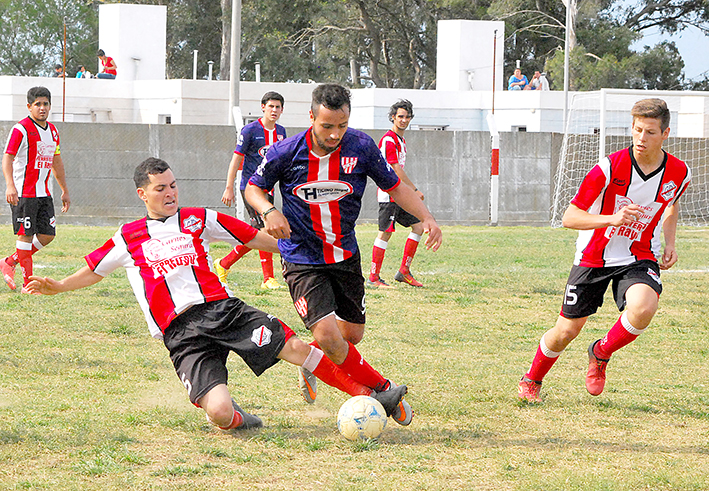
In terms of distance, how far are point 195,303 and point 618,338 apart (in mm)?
2296

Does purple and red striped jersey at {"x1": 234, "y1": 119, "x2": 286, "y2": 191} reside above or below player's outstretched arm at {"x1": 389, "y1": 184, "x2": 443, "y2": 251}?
above

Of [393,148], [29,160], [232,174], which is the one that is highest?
[393,148]

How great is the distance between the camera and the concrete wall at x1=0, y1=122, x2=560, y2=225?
17.6 m

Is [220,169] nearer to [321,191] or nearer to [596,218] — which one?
[321,191]

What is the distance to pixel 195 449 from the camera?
13.8ft

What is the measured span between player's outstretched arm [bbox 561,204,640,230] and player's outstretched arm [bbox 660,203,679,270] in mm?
575

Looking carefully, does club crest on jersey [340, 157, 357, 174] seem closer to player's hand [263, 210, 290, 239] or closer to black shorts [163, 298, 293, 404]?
player's hand [263, 210, 290, 239]

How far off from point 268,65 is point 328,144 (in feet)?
128

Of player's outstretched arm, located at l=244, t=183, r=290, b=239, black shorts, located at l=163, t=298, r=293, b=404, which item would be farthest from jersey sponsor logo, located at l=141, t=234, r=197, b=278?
player's outstretched arm, located at l=244, t=183, r=290, b=239

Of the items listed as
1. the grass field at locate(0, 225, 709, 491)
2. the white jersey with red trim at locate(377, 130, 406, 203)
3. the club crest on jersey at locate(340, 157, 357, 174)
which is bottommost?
the grass field at locate(0, 225, 709, 491)

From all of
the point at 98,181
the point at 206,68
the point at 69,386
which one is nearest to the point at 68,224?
the point at 98,181

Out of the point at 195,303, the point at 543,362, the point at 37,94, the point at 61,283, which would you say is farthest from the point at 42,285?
the point at 37,94

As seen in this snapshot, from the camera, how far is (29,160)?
898cm

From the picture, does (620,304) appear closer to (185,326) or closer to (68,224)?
(185,326)
